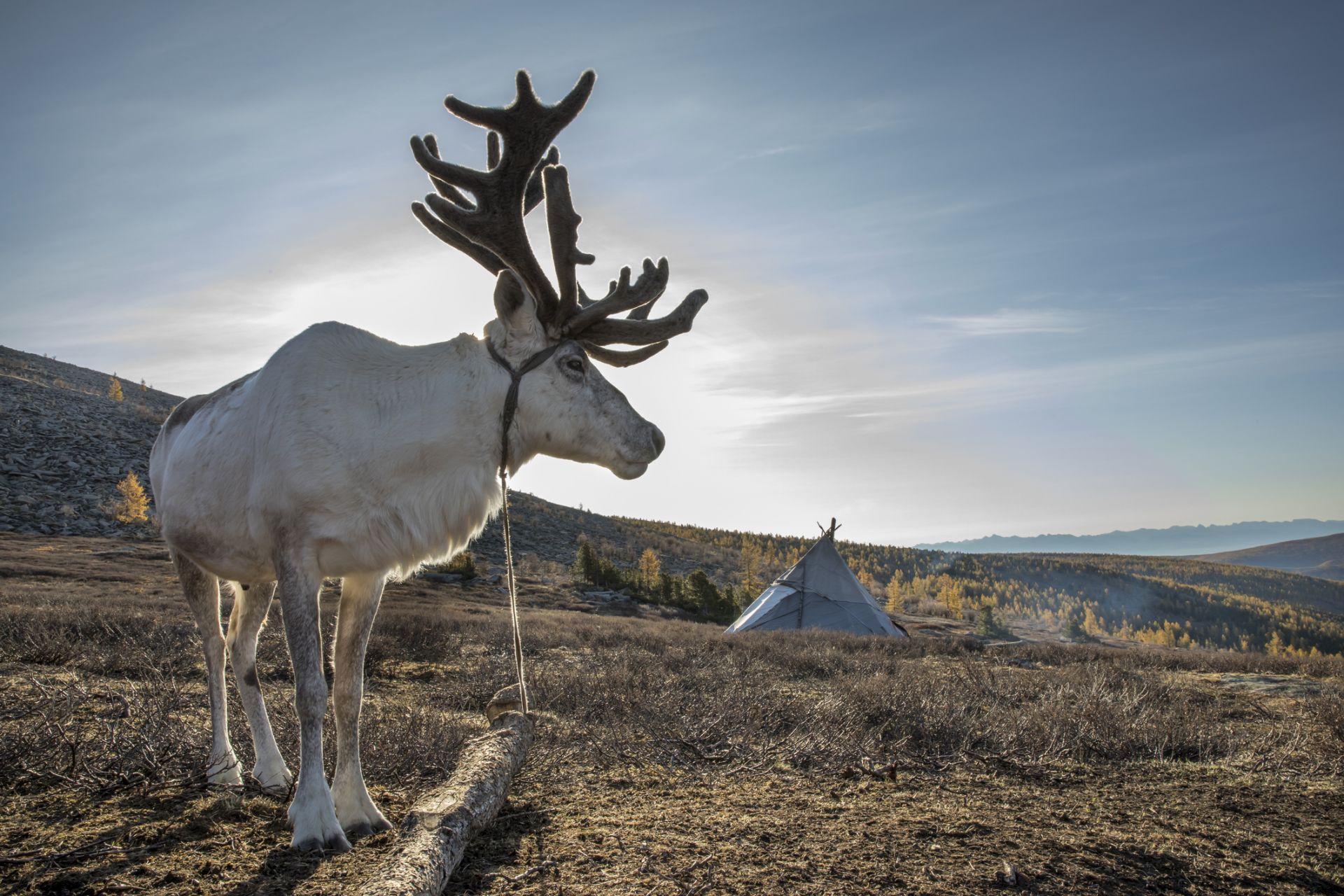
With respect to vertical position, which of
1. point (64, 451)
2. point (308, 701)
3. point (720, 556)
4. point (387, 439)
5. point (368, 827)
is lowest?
point (720, 556)

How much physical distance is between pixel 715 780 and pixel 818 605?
17.3 m

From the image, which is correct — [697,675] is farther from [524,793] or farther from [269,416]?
[269,416]

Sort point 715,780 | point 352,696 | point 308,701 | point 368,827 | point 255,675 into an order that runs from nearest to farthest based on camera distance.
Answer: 1. point 308,701
2. point 368,827
3. point 352,696
4. point 255,675
5. point 715,780

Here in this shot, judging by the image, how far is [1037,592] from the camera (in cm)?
9975

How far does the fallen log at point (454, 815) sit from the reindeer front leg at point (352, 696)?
385 millimetres

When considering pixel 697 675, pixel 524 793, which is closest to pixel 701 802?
pixel 524 793

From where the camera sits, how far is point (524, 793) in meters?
4.34

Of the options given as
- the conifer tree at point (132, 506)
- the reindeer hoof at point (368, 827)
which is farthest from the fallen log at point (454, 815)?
the conifer tree at point (132, 506)

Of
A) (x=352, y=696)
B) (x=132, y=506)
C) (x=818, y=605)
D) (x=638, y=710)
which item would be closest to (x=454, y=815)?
(x=352, y=696)

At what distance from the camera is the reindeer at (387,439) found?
3.54 meters

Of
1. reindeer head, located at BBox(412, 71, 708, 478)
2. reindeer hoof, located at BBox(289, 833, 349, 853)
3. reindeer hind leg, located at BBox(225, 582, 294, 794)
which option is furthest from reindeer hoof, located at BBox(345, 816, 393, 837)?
reindeer head, located at BBox(412, 71, 708, 478)

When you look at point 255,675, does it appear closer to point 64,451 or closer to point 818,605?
point 818,605

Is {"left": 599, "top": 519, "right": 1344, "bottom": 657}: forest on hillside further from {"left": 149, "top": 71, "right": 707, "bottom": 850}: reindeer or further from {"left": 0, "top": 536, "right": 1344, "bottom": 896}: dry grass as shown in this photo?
{"left": 149, "top": 71, "right": 707, "bottom": 850}: reindeer

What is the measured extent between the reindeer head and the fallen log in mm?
1679
